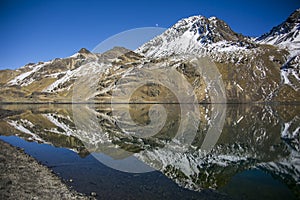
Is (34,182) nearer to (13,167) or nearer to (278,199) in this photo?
(13,167)

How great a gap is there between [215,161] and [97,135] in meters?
28.0

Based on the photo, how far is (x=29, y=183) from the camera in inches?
851

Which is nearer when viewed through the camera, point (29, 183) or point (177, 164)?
point (29, 183)

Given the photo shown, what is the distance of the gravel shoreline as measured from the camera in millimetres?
19031

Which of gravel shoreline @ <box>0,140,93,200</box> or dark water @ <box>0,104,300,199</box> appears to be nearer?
gravel shoreline @ <box>0,140,93,200</box>

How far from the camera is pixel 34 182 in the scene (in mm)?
22000

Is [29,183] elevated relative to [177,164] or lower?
lower

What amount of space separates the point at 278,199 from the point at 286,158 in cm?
1570

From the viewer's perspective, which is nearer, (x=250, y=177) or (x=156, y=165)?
(x=250, y=177)

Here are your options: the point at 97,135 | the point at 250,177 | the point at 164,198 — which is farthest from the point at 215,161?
the point at 97,135

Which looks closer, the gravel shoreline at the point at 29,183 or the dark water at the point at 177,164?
the gravel shoreline at the point at 29,183

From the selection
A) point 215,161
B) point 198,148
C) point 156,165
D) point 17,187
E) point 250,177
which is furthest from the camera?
point 198,148

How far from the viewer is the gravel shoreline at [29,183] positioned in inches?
749

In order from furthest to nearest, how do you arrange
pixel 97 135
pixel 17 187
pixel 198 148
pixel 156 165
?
pixel 97 135 < pixel 198 148 < pixel 156 165 < pixel 17 187
